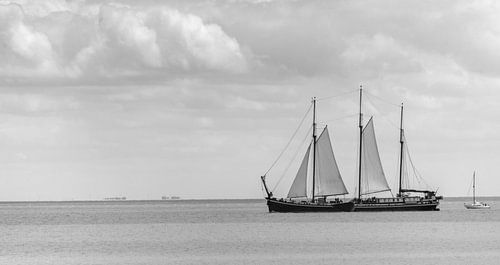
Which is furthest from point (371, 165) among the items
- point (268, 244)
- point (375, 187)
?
point (268, 244)

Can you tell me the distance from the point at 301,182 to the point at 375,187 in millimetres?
14791

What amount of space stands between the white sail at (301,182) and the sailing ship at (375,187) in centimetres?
1108

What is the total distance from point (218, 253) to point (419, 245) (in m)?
21.0

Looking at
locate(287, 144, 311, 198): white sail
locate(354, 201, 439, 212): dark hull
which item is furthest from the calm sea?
locate(354, 201, 439, 212): dark hull

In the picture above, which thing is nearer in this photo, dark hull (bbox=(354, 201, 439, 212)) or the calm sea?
the calm sea

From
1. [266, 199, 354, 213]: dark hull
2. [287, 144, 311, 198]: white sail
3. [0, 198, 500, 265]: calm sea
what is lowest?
[0, 198, 500, 265]: calm sea

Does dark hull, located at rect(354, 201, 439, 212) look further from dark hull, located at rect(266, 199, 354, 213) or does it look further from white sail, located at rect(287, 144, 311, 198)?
white sail, located at rect(287, 144, 311, 198)

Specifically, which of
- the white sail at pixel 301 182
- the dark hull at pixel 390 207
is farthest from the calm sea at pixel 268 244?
the dark hull at pixel 390 207

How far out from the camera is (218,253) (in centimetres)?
9556

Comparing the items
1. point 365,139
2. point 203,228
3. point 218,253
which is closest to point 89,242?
point 218,253

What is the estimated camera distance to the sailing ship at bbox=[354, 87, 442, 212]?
172875 millimetres

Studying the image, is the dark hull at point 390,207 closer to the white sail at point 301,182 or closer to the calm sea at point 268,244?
the white sail at point 301,182

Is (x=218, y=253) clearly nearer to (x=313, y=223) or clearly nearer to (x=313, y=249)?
(x=313, y=249)

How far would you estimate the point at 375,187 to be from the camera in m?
174
